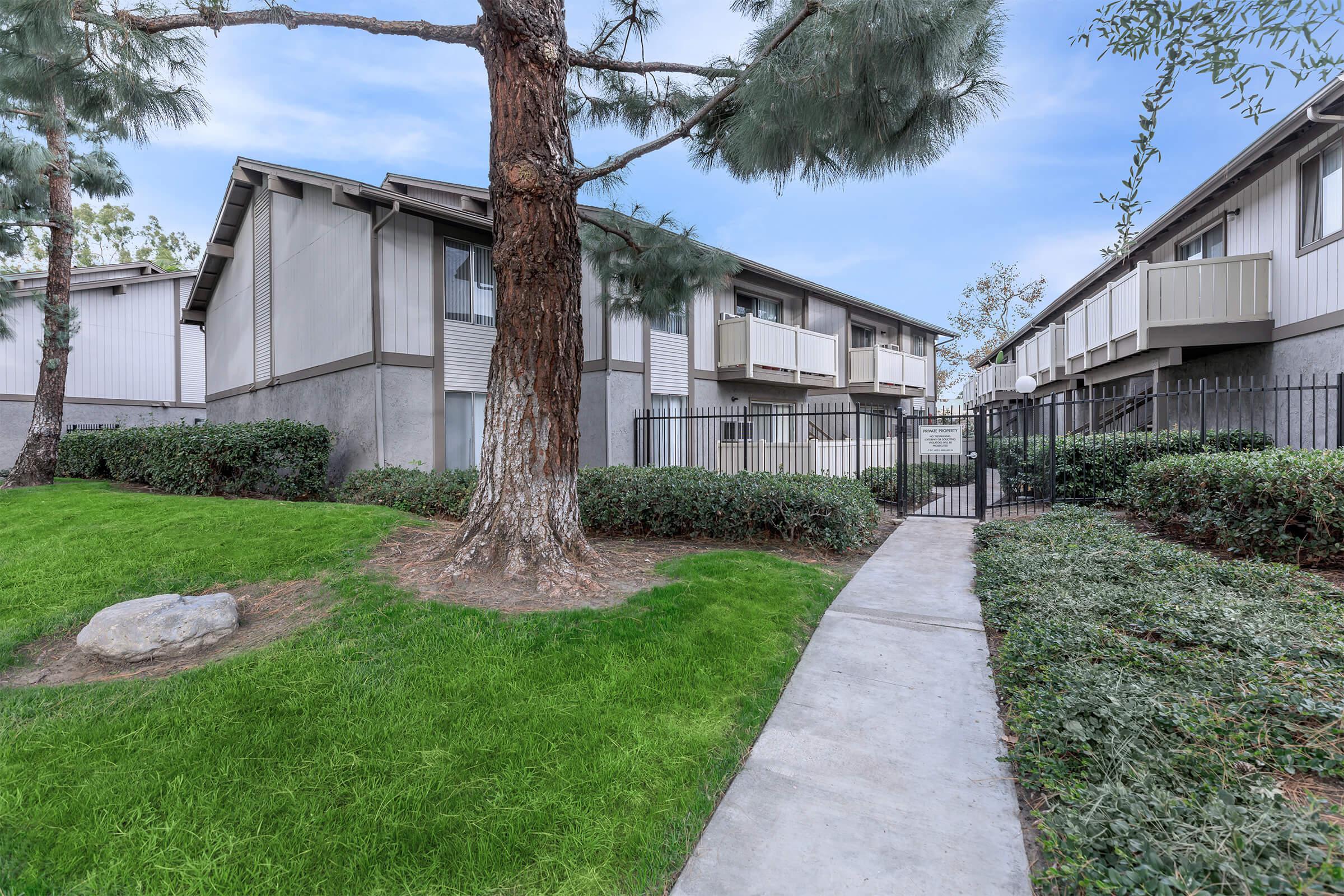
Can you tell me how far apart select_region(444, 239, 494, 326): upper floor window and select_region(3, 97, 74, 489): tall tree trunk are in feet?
26.9

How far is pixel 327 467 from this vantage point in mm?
10875

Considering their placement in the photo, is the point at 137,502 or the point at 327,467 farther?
the point at 327,467

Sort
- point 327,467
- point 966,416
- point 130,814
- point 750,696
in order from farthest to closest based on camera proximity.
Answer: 1. point 327,467
2. point 966,416
3. point 750,696
4. point 130,814

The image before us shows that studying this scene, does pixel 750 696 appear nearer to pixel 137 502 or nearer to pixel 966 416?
pixel 966 416

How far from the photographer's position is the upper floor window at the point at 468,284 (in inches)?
437

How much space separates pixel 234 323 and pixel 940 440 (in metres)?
18.2

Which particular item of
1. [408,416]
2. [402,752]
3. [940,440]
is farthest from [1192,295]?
[408,416]

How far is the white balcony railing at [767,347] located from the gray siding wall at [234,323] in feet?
40.3

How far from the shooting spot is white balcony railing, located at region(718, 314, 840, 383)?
14.3m

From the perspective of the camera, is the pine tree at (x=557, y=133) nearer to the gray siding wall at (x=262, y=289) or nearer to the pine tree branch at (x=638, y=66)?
the pine tree branch at (x=638, y=66)

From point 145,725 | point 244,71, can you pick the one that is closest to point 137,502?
point 244,71

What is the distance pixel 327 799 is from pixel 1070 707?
324cm

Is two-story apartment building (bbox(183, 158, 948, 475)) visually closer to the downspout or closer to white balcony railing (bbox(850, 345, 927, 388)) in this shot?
the downspout

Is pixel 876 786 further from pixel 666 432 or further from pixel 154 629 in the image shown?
pixel 666 432
